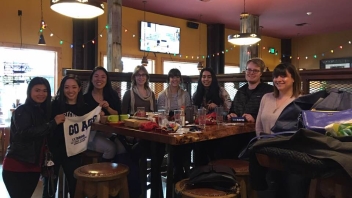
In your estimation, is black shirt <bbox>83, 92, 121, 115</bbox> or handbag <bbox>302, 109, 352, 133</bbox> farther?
black shirt <bbox>83, 92, 121, 115</bbox>

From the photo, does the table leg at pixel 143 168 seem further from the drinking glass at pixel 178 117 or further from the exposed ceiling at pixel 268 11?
the exposed ceiling at pixel 268 11

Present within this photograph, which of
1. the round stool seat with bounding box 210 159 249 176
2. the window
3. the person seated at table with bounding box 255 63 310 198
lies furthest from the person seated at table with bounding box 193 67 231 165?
the window

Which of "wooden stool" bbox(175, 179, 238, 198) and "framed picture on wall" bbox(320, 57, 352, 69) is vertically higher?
"framed picture on wall" bbox(320, 57, 352, 69)

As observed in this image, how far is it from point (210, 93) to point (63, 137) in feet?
4.97

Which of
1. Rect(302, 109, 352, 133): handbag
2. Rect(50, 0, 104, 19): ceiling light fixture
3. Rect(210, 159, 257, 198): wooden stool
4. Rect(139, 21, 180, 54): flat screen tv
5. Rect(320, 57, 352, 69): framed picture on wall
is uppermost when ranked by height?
Rect(139, 21, 180, 54): flat screen tv

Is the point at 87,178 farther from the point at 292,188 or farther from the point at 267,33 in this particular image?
the point at 267,33

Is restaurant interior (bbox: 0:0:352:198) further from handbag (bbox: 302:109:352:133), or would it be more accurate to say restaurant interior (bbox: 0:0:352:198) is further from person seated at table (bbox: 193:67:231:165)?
handbag (bbox: 302:109:352:133)

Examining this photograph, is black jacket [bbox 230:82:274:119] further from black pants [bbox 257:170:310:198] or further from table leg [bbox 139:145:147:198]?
table leg [bbox 139:145:147:198]

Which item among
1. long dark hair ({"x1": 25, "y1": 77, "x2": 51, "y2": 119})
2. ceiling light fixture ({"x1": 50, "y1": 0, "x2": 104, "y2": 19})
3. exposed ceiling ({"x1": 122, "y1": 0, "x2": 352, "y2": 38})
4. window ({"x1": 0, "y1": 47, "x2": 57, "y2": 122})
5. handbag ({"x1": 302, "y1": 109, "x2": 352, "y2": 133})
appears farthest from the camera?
exposed ceiling ({"x1": 122, "y1": 0, "x2": 352, "y2": 38})

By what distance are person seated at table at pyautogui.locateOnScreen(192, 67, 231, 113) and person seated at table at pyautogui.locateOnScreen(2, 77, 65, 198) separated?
4.83ft

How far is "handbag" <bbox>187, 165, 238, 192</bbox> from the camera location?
1.70m

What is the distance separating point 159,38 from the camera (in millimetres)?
7734

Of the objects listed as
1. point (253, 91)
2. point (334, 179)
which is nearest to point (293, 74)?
point (253, 91)

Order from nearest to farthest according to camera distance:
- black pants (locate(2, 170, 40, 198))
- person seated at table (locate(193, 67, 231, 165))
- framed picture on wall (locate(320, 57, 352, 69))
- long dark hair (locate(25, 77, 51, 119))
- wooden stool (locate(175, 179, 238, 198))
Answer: wooden stool (locate(175, 179, 238, 198))
black pants (locate(2, 170, 40, 198))
long dark hair (locate(25, 77, 51, 119))
person seated at table (locate(193, 67, 231, 165))
framed picture on wall (locate(320, 57, 352, 69))
